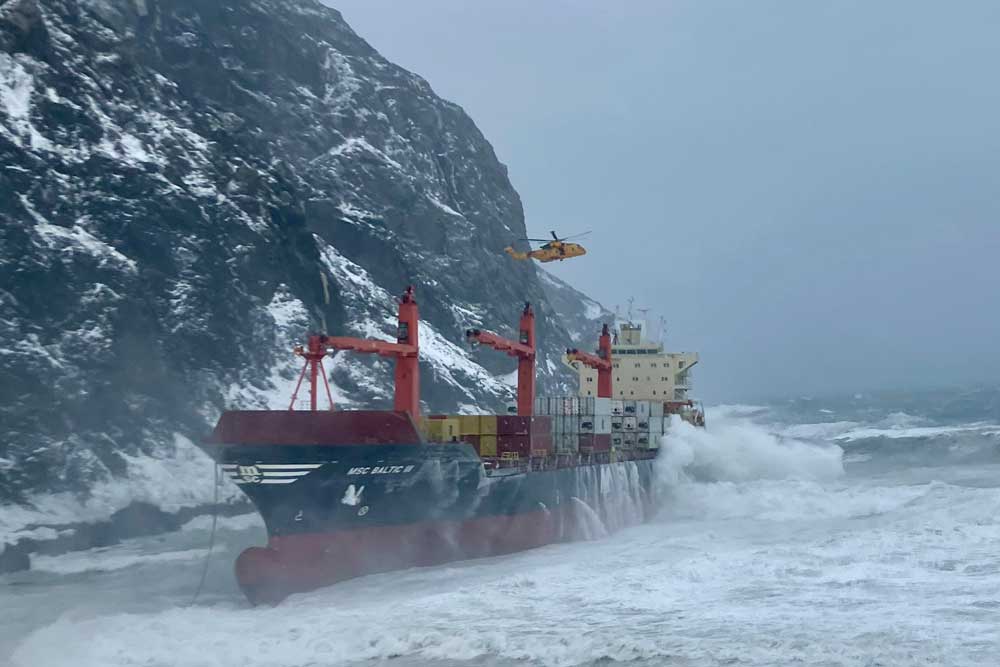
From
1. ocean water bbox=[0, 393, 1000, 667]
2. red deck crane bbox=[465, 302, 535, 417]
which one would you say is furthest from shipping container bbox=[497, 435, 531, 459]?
ocean water bbox=[0, 393, 1000, 667]

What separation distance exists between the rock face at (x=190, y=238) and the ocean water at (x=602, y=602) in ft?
26.1

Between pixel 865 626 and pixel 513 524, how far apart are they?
46.3ft

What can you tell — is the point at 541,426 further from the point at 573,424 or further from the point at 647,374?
the point at 647,374

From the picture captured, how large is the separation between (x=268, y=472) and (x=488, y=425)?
39.2ft

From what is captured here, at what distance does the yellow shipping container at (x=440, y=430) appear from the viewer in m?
32.9

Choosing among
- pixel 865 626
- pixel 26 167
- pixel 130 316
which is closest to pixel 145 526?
pixel 130 316

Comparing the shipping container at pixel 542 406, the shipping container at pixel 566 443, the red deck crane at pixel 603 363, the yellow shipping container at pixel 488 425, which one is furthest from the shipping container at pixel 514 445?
the red deck crane at pixel 603 363

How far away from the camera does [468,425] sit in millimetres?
35562

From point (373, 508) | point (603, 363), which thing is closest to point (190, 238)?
point (603, 363)

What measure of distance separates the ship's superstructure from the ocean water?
15081 mm

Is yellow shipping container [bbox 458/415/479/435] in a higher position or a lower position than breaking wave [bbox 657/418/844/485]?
higher

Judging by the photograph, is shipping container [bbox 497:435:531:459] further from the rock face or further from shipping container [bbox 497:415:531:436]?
the rock face

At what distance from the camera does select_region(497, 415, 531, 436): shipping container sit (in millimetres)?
35500

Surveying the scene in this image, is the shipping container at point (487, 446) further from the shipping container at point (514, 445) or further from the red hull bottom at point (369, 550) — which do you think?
the red hull bottom at point (369, 550)
